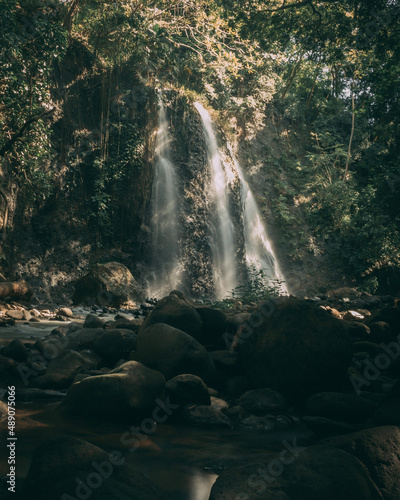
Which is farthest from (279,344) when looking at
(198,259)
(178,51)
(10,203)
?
(178,51)

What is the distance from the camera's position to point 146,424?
3723mm

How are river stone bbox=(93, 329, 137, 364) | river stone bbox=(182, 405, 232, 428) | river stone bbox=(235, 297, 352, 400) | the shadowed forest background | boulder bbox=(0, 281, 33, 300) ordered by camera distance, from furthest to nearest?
boulder bbox=(0, 281, 33, 300) → the shadowed forest background → river stone bbox=(93, 329, 137, 364) → river stone bbox=(235, 297, 352, 400) → river stone bbox=(182, 405, 232, 428)

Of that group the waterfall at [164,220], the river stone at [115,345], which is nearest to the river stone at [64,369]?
the river stone at [115,345]

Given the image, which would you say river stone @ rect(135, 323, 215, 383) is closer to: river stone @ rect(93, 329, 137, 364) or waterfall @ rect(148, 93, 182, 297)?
river stone @ rect(93, 329, 137, 364)

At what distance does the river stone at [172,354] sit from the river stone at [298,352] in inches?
20.6

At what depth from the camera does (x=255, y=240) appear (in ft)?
67.6

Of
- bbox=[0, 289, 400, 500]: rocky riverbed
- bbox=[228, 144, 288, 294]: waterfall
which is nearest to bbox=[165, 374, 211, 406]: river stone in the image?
bbox=[0, 289, 400, 500]: rocky riverbed

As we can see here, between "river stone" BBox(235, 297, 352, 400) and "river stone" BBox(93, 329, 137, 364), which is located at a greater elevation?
"river stone" BBox(235, 297, 352, 400)

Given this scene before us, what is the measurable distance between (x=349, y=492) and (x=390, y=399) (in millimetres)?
1644

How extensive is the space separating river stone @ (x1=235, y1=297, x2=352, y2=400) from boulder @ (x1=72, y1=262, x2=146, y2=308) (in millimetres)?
8605

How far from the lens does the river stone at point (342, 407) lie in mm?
3898

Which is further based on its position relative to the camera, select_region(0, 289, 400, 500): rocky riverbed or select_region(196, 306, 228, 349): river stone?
select_region(196, 306, 228, 349): river stone

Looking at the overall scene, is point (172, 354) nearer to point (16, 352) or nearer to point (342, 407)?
point (342, 407)

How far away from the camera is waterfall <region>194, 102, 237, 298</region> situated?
1731 centimetres
